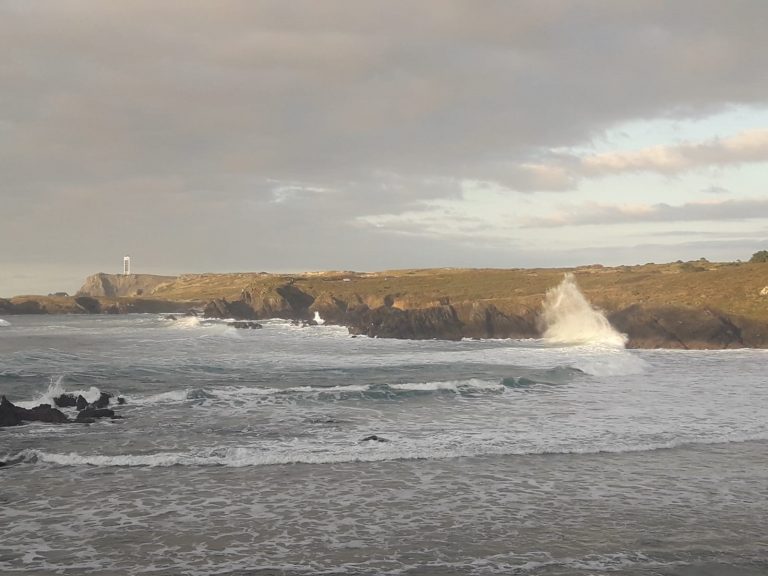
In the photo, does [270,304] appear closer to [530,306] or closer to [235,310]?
[235,310]

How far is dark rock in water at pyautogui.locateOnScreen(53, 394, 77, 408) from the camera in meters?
26.2

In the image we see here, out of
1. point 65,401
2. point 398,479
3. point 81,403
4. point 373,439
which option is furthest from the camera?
point 65,401

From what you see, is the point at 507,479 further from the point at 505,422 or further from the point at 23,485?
the point at 23,485

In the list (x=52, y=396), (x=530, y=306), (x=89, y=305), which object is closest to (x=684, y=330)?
(x=530, y=306)

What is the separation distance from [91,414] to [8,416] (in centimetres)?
242

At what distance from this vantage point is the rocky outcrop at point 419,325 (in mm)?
62500

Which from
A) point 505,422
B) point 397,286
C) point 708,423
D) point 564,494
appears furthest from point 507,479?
point 397,286

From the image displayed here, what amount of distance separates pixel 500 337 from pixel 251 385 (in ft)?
109

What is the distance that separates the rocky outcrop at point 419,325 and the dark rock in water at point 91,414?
40.6 m

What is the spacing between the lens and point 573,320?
59594mm

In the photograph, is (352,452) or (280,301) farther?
(280,301)

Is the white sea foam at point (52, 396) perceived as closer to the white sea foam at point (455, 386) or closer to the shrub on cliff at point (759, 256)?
the white sea foam at point (455, 386)

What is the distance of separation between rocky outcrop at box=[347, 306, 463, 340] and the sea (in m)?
28.8

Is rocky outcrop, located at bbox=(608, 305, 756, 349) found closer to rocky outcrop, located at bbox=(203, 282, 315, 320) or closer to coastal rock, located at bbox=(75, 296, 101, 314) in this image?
rocky outcrop, located at bbox=(203, 282, 315, 320)
